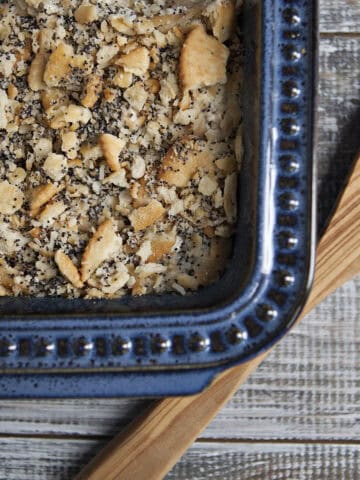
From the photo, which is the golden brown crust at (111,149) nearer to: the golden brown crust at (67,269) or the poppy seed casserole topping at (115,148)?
the poppy seed casserole topping at (115,148)

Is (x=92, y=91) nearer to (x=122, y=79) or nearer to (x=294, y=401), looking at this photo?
(x=122, y=79)

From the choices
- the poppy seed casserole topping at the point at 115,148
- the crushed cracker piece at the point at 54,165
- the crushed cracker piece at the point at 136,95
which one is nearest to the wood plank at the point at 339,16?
the poppy seed casserole topping at the point at 115,148

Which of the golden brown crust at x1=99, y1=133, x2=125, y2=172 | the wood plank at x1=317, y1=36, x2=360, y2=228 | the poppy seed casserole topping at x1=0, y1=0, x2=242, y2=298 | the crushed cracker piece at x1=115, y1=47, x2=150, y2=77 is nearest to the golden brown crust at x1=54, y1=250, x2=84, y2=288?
the poppy seed casserole topping at x1=0, y1=0, x2=242, y2=298

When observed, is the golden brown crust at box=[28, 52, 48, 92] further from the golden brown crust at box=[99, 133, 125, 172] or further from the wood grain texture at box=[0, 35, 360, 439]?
the wood grain texture at box=[0, 35, 360, 439]

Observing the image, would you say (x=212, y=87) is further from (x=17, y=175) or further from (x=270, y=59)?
(x=17, y=175)

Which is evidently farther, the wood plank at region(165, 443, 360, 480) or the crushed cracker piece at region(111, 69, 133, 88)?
the wood plank at region(165, 443, 360, 480)

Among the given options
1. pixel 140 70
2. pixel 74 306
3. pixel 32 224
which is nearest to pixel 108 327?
pixel 74 306
